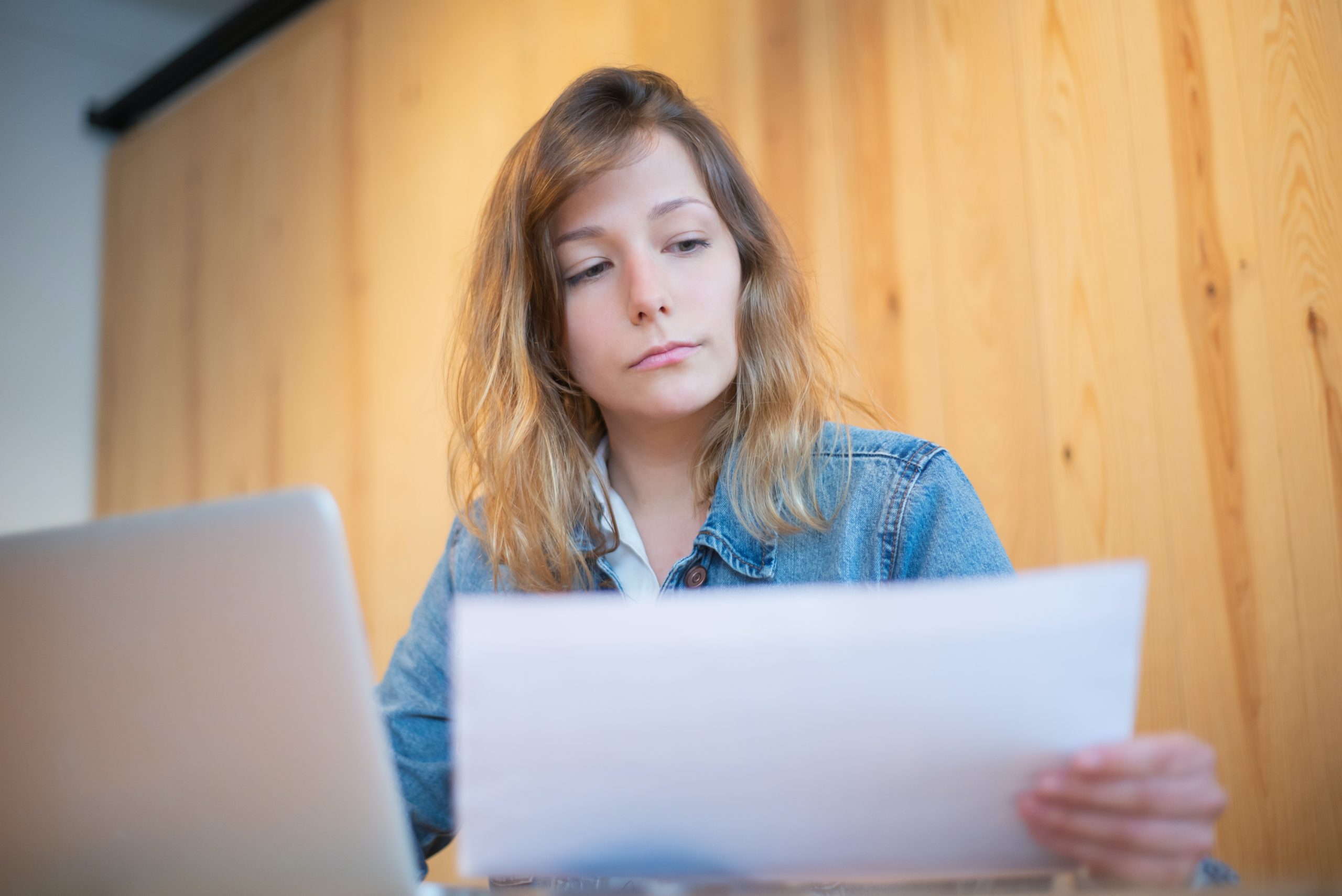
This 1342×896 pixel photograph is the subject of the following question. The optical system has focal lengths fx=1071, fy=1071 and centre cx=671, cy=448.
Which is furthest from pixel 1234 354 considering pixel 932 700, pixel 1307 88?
pixel 932 700

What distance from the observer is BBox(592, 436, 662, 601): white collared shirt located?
3.64 feet

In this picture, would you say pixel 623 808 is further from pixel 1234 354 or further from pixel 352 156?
pixel 352 156

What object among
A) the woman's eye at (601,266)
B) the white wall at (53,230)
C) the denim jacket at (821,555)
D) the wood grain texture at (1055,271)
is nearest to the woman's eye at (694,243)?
the woman's eye at (601,266)

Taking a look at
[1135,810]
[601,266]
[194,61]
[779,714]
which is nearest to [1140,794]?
[1135,810]

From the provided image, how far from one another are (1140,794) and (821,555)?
530 mm

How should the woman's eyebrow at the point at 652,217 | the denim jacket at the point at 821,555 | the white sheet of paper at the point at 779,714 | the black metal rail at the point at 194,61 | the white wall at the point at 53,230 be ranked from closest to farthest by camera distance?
the white sheet of paper at the point at 779,714, the denim jacket at the point at 821,555, the woman's eyebrow at the point at 652,217, the black metal rail at the point at 194,61, the white wall at the point at 53,230

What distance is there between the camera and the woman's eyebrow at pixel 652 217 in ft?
3.50

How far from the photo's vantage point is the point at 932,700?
0.48 metres

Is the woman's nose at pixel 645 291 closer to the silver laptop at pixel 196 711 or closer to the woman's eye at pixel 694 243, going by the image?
the woman's eye at pixel 694 243

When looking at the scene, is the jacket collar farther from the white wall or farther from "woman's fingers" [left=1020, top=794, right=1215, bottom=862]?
the white wall

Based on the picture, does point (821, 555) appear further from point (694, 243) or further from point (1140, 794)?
point (1140, 794)

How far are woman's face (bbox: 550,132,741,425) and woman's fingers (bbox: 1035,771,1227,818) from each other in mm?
608

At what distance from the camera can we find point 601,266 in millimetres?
1108

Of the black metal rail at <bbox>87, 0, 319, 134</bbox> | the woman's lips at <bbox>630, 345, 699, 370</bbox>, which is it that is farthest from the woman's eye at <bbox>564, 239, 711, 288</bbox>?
the black metal rail at <bbox>87, 0, 319, 134</bbox>
